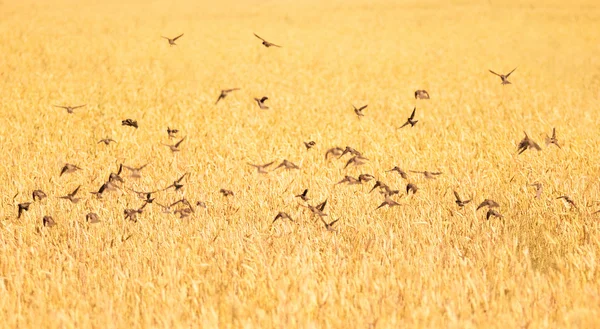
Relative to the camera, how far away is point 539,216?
6.06 meters

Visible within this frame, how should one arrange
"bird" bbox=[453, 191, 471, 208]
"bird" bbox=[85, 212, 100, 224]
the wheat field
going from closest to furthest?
the wheat field → "bird" bbox=[453, 191, 471, 208] → "bird" bbox=[85, 212, 100, 224]

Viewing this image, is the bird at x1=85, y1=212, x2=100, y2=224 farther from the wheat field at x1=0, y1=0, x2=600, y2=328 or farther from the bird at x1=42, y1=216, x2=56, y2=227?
the bird at x1=42, y1=216, x2=56, y2=227

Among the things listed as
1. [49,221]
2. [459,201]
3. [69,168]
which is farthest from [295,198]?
[49,221]

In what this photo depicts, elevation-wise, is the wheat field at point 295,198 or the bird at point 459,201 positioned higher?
the bird at point 459,201

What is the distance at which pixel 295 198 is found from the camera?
679 centimetres

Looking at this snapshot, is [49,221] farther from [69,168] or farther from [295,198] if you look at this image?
[295,198]

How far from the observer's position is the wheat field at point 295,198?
170 inches

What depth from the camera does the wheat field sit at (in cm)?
432

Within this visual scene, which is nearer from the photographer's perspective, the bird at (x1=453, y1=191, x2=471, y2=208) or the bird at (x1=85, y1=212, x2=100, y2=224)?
the bird at (x1=453, y1=191, x2=471, y2=208)

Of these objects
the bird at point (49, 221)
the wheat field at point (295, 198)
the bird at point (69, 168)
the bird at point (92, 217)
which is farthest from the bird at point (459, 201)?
the bird at point (49, 221)

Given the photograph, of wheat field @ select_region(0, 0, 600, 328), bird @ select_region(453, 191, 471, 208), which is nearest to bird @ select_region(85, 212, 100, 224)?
wheat field @ select_region(0, 0, 600, 328)

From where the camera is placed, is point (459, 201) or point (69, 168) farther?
point (69, 168)

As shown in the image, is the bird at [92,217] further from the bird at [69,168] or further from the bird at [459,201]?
the bird at [459,201]

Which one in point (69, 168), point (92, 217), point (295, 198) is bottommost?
point (295, 198)
